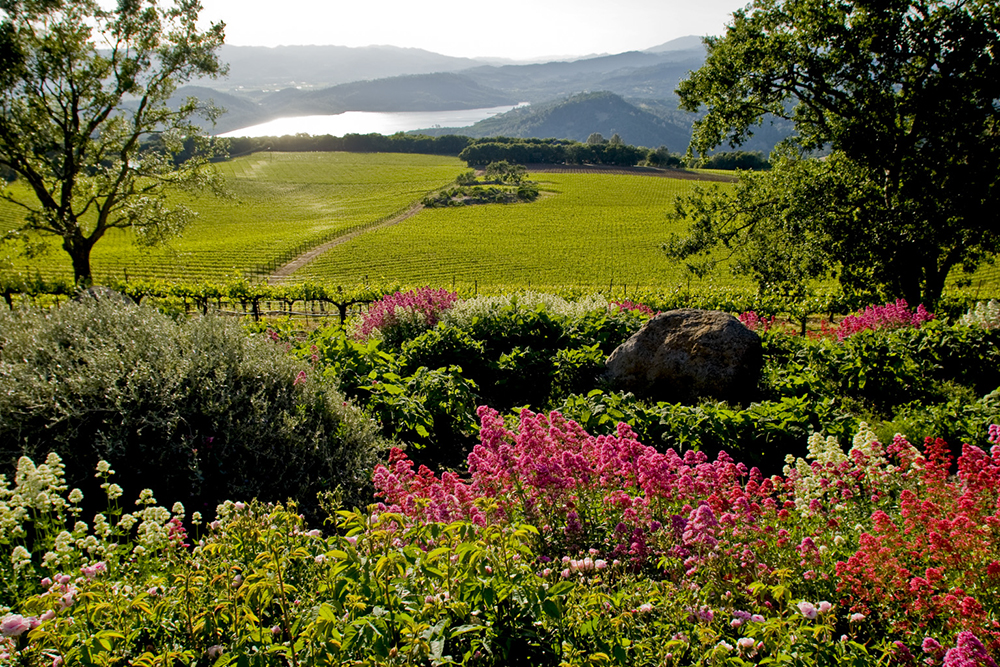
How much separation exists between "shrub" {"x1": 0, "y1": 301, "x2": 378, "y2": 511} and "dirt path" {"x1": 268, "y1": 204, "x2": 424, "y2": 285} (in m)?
40.9

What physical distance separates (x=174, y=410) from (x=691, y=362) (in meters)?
7.67

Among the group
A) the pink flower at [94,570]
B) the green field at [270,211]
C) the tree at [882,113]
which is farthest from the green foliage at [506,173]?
the pink flower at [94,570]

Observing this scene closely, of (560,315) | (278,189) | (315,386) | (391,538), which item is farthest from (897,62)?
(278,189)

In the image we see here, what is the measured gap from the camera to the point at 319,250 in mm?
60125

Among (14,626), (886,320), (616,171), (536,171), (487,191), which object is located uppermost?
(536,171)

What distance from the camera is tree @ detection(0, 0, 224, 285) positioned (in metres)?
19.6

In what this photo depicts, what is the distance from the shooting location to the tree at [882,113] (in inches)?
634

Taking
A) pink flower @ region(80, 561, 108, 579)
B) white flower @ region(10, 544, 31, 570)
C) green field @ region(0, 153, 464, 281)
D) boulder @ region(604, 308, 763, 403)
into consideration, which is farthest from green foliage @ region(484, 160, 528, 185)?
pink flower @ region(80, 561, 108, 579)

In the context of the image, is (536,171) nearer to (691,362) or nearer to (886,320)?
(886,320)

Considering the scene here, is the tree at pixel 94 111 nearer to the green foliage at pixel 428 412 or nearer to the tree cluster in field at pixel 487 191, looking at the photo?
the green foliage at pixel 428 412

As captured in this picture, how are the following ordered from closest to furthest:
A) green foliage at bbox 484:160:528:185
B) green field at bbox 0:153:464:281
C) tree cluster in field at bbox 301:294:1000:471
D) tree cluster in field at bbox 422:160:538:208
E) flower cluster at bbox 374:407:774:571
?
flower cluster at bbox 374:407:774:571 < tree cluster in field at bbox 301:294:1000:471 < green field at bbox 0:153:464:281 < tree cluster in field at bbox 422:160:538:208 < green foliage at bbox 484:160:528:185

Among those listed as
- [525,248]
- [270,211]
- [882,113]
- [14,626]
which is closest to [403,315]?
[14,626]

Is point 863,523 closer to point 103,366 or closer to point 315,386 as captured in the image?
point 315,386

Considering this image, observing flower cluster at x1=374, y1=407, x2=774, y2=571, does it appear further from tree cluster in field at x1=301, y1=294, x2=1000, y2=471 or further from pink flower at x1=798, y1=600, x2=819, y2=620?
tree cluster in field at x1=301, y1=294, x2=1000, y2=471
